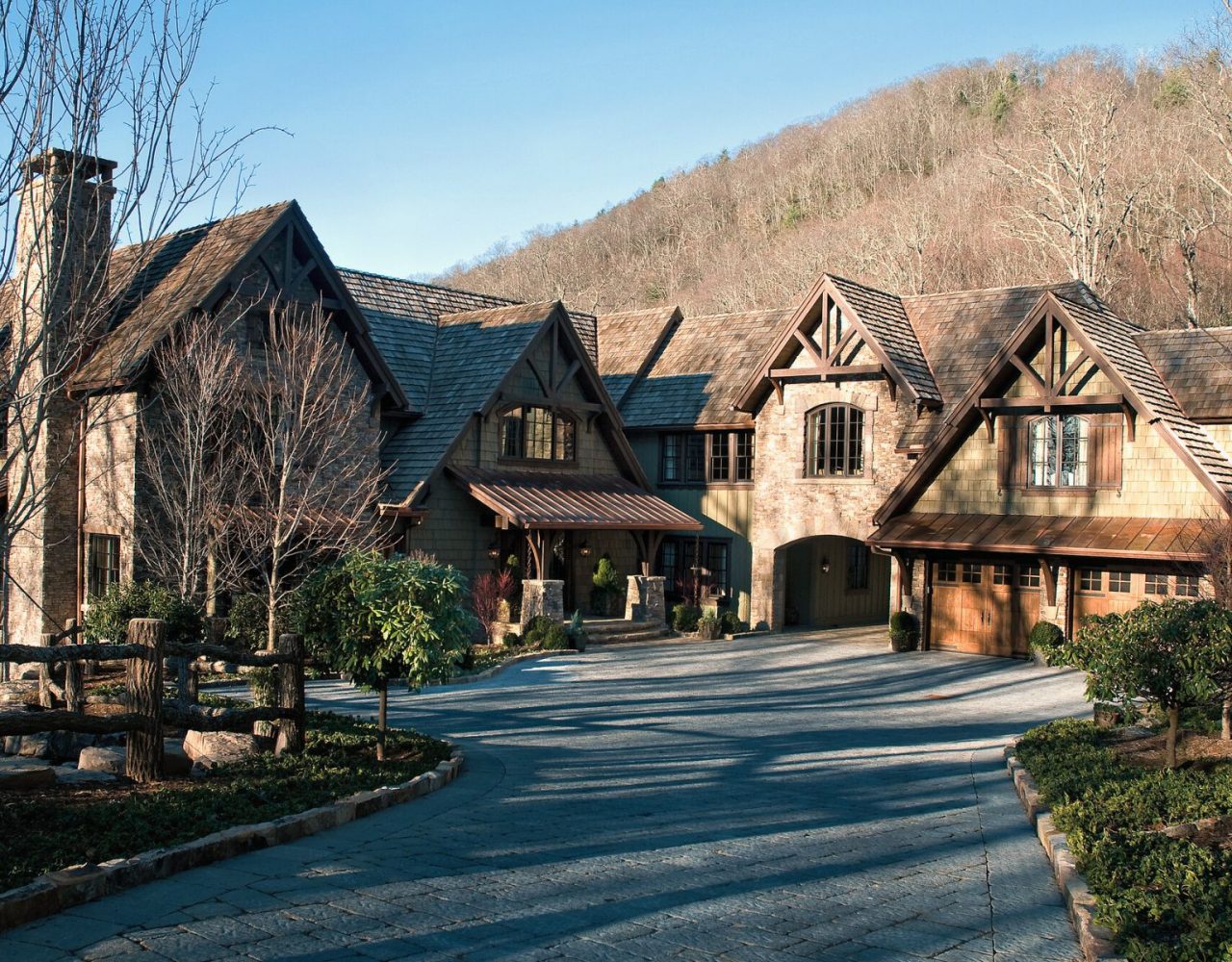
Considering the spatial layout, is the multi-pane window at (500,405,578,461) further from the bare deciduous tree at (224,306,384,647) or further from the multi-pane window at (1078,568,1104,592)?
the multi-pane window at (1078,568,1104,592)

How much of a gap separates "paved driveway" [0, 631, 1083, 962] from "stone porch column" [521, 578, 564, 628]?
28.7 ft

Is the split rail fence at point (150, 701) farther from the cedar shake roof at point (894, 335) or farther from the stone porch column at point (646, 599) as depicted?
the cedar shake roof at point (894, 335)

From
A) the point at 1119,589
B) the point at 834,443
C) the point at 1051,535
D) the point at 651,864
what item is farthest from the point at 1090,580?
the point at 651,864

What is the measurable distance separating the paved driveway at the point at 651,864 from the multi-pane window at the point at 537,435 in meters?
12.7

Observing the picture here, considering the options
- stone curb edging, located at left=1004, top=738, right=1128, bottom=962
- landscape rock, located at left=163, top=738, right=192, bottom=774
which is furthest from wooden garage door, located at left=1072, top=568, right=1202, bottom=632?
landscape rock, located at left=163, top=738, right=192, bottom=774

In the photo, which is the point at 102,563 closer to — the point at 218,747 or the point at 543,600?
the point at 543,600

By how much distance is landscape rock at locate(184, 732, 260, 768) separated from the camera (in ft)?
39.7

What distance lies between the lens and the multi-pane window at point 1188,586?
23125mm

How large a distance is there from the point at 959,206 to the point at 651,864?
2855 inches

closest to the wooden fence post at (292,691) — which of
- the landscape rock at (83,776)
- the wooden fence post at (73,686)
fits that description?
the landscape rock at (83,776)

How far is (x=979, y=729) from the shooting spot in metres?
17.2

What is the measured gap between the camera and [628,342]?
121 feet

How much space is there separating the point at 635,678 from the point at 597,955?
49.3 feet

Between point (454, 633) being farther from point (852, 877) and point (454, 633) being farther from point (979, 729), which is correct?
Result: point (979, 729)
